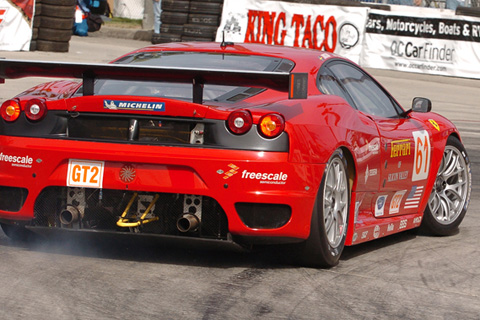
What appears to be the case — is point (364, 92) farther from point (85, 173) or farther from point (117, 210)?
point (85, 173)

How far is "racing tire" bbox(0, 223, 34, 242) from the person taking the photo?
5617 mm

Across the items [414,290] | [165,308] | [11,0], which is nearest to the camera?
[165,308]

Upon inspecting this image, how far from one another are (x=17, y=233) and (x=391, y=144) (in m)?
2.37

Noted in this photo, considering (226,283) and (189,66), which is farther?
(189,66)

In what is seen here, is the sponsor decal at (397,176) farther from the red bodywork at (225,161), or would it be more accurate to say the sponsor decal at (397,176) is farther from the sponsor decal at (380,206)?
the red bodywork at (225,161)

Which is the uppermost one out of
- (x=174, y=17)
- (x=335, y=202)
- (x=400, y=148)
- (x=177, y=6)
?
(x=177, y=6)

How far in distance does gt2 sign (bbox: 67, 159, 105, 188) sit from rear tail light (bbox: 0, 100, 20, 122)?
46 centimetres

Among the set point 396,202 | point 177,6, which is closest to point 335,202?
point 396,202

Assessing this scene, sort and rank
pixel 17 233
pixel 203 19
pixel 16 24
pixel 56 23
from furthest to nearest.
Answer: pixel 203 19, pixel 56 23, pixel 16 24, pixel 17 233

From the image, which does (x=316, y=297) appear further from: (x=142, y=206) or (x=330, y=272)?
(x=142, y=206)

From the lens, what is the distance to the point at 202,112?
4.91 meters

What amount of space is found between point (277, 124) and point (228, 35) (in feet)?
64.0

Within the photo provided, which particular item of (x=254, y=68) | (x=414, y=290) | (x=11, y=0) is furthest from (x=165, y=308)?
(x=11, y=0)

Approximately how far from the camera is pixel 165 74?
16.1 feet
